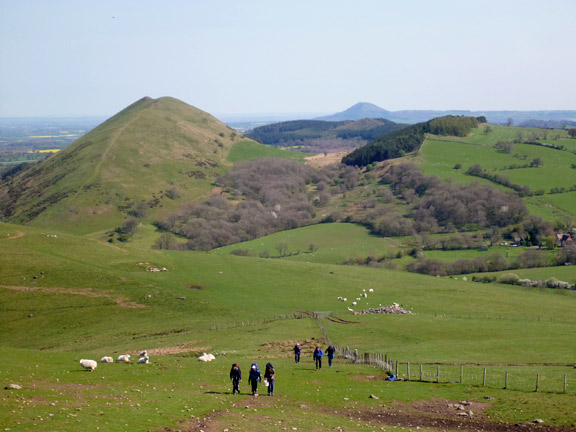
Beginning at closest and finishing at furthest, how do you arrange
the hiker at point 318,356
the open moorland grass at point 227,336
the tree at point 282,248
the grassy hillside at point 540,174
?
the open moorland grass at point 227,336 < the hiker at point 318,356 < the tree at point 282,248 < the grassy hillside at point 540,174

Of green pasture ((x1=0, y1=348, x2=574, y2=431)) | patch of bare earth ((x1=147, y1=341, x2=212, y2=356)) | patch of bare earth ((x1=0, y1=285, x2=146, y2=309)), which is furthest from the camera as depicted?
patch of bare earth ((x1=0, y1=285, x2=146, y2=309))

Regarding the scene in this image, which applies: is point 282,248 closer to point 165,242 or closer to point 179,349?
point 165,242

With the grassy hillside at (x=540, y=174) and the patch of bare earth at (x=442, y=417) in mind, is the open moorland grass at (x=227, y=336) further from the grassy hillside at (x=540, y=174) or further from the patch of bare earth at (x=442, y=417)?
the grassy hillside at (x=540, y=174)

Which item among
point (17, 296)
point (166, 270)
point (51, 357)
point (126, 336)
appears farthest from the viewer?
point (166, 270)

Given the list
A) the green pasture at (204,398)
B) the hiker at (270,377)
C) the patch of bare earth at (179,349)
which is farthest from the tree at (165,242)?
the hiker at (270,377)

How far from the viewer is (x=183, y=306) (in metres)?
70.9

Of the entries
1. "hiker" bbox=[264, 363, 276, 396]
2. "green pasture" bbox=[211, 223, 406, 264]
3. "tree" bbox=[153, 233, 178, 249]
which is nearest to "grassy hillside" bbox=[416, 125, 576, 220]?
"green pasture" bbox=[211, 223, 406, 264]

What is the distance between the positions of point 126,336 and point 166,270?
2583 centimetres

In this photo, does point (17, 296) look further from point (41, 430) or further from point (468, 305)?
point (468, 305)

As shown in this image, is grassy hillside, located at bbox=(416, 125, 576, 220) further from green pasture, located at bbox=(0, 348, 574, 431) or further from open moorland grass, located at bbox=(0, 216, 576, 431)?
green pasture, located at bbox=(0, 348, 574, 431)

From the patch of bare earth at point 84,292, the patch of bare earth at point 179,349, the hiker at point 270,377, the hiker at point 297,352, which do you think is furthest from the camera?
the patch of bare earth at point 84,292

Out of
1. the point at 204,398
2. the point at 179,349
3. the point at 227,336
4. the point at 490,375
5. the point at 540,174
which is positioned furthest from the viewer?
the point at 540,174

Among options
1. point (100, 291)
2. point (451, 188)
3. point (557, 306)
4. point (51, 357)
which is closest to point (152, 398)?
point (51, 357)

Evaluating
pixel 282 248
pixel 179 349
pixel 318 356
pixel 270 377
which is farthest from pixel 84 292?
pixel 282 248
